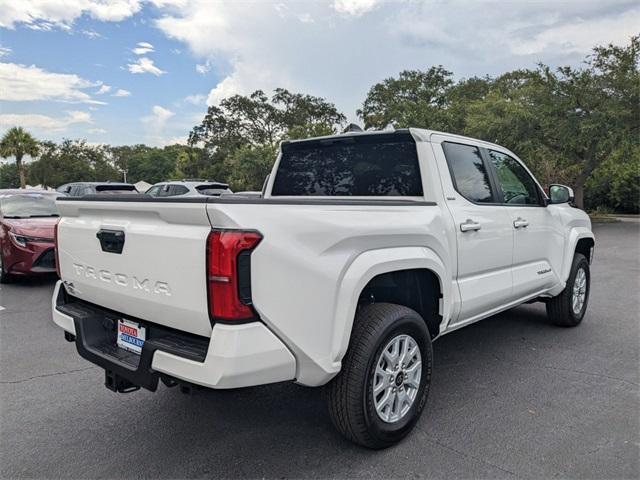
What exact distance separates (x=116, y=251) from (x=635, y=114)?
2142 centimetres

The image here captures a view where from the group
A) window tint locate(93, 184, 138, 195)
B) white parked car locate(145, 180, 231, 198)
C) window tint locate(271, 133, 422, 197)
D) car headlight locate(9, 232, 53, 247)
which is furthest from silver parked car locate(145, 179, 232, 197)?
window tint locate(271, 133, 422, 197)

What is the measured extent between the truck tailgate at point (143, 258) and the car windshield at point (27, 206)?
6155mm

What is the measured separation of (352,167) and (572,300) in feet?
10.0

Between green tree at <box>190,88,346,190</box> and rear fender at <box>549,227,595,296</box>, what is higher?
green tree at <box>190,88,346,190</box>

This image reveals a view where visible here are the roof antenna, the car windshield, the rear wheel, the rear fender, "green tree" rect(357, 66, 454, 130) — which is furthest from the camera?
"green tree" rect(357, 66, 454, 130)

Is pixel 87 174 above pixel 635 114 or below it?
below

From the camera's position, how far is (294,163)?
13.6 ft

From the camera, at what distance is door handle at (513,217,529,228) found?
412cm

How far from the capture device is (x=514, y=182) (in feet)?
14.7

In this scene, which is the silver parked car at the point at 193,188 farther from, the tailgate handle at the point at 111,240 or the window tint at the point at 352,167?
the tailgate handle at the point at 111,240

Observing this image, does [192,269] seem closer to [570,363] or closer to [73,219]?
[73,219]

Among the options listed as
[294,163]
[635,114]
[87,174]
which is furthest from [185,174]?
[294,163]

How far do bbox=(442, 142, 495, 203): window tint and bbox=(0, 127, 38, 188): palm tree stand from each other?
→ 52804mm

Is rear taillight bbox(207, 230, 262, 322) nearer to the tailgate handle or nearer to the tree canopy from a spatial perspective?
the tailgate handle
